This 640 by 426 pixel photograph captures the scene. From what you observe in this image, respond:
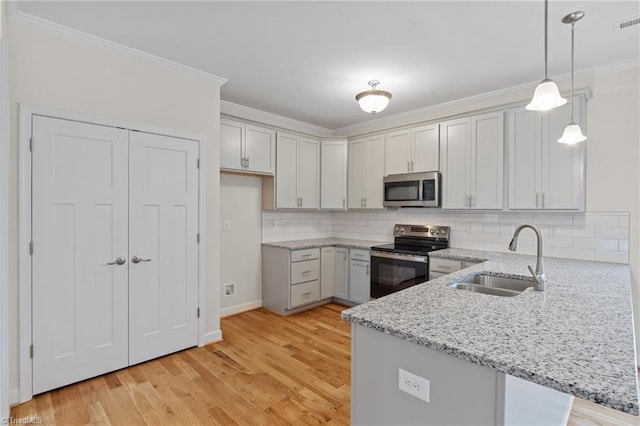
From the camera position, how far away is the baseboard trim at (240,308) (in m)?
4.03

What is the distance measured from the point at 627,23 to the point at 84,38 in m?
3.79

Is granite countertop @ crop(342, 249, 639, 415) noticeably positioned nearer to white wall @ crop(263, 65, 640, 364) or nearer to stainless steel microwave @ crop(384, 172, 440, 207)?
white wall @ crop(263, 65, 640, 364)

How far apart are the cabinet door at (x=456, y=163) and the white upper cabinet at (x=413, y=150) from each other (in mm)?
115

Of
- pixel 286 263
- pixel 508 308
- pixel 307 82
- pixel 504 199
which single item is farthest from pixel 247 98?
pixel 508 308

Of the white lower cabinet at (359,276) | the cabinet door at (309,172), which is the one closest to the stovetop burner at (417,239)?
the white lower cabinet at (359,276)

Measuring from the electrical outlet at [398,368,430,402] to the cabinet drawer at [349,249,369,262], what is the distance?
2.88 metres

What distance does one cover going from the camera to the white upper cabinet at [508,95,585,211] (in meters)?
2.89

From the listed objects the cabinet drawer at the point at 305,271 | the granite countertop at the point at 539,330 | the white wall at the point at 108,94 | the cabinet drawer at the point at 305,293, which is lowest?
the cabinet drawer at the point at 305,293

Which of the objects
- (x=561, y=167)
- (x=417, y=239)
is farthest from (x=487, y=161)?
(x=417, y=239)

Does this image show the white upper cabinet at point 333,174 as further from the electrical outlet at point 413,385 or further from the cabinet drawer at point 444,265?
the electrical outlet at point 413,385

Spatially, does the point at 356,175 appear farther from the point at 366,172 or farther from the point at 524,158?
the point at 524,158

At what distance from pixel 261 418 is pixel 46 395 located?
1545 mm

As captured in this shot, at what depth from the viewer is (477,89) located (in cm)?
341

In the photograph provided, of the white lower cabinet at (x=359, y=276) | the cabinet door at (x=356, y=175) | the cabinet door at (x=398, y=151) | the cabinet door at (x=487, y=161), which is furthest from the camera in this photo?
the cabinet door at (x=356, y=175)
